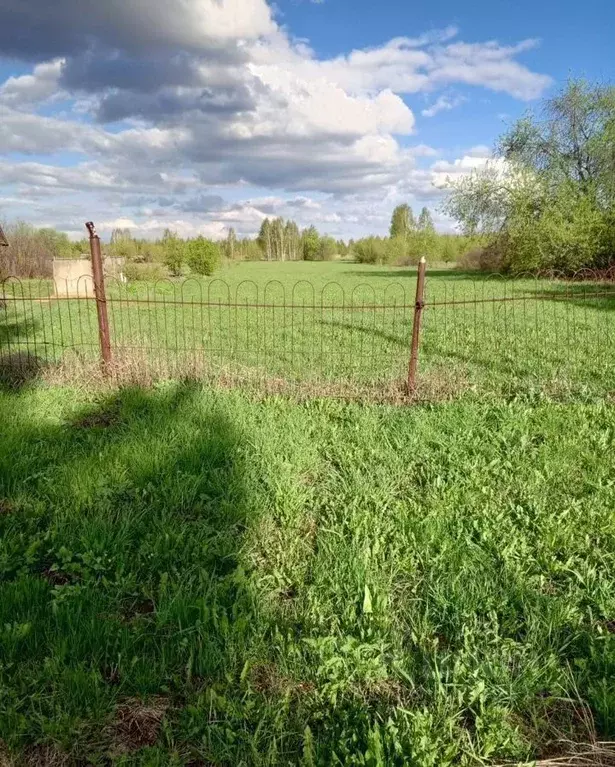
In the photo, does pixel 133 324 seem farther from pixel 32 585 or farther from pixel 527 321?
pixel 32 585

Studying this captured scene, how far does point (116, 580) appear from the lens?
120 inches

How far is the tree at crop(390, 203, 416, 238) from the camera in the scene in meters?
87.7

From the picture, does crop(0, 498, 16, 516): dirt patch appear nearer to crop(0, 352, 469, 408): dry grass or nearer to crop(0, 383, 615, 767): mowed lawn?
crop(0, 383, 615, 767): mowed lawn

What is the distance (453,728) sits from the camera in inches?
84.0

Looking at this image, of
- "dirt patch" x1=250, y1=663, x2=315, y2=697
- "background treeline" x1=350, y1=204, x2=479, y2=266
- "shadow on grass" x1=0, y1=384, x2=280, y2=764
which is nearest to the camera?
"shadow on grass" x1=0, y1=384, x2=280, y2=764

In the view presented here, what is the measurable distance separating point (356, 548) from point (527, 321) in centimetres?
1174

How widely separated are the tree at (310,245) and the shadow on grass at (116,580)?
3760 inches

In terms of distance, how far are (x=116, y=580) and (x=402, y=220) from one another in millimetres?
91343

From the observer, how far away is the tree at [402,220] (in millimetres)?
87688

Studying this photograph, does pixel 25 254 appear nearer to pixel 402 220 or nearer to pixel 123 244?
pixel 123 244

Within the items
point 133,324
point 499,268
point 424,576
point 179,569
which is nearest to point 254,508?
point 179,569

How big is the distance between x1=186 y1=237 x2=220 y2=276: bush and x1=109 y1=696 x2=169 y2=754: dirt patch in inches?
1534

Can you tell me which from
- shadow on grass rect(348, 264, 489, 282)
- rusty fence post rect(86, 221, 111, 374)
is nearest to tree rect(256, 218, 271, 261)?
shadow on grass rect(348, 264, 489, 282)

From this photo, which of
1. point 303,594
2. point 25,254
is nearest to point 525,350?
point 303,594
